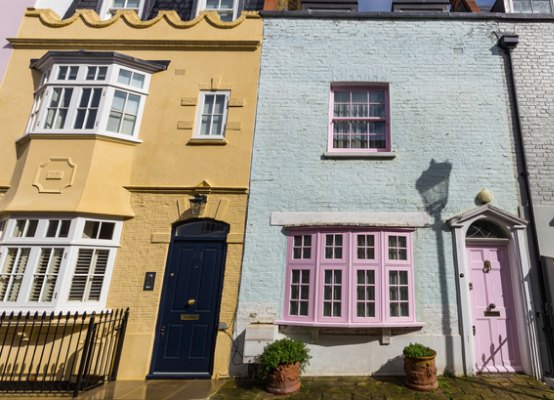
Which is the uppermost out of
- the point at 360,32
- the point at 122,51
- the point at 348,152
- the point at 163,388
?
the point at 360,32

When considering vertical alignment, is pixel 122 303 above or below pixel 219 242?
below

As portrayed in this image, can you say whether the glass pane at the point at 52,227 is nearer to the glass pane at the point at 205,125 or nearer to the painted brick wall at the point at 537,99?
the glass pane at the point at 205,125

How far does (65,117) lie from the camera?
7.95m

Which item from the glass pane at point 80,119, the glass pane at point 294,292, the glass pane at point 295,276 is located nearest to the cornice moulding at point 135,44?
the glass pane at point 80,119

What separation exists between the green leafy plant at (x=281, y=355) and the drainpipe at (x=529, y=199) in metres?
4.90

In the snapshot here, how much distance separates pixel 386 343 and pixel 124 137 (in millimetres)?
7519

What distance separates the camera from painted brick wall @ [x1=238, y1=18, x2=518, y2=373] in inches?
277

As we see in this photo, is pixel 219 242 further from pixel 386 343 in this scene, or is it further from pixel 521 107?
pixel 521 107

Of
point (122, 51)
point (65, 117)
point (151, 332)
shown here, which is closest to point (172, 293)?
point (151, 332)

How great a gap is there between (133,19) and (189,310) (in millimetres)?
8023

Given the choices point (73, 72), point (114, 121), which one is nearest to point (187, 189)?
point (114, 121)

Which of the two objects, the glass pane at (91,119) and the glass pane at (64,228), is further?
the glass pane at (91,119)

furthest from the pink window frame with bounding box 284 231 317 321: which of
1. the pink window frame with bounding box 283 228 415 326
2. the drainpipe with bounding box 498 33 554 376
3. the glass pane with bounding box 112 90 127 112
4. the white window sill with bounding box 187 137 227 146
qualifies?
the glass pane with bounding box 112 90 127 112

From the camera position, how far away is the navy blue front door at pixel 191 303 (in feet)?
21.8
